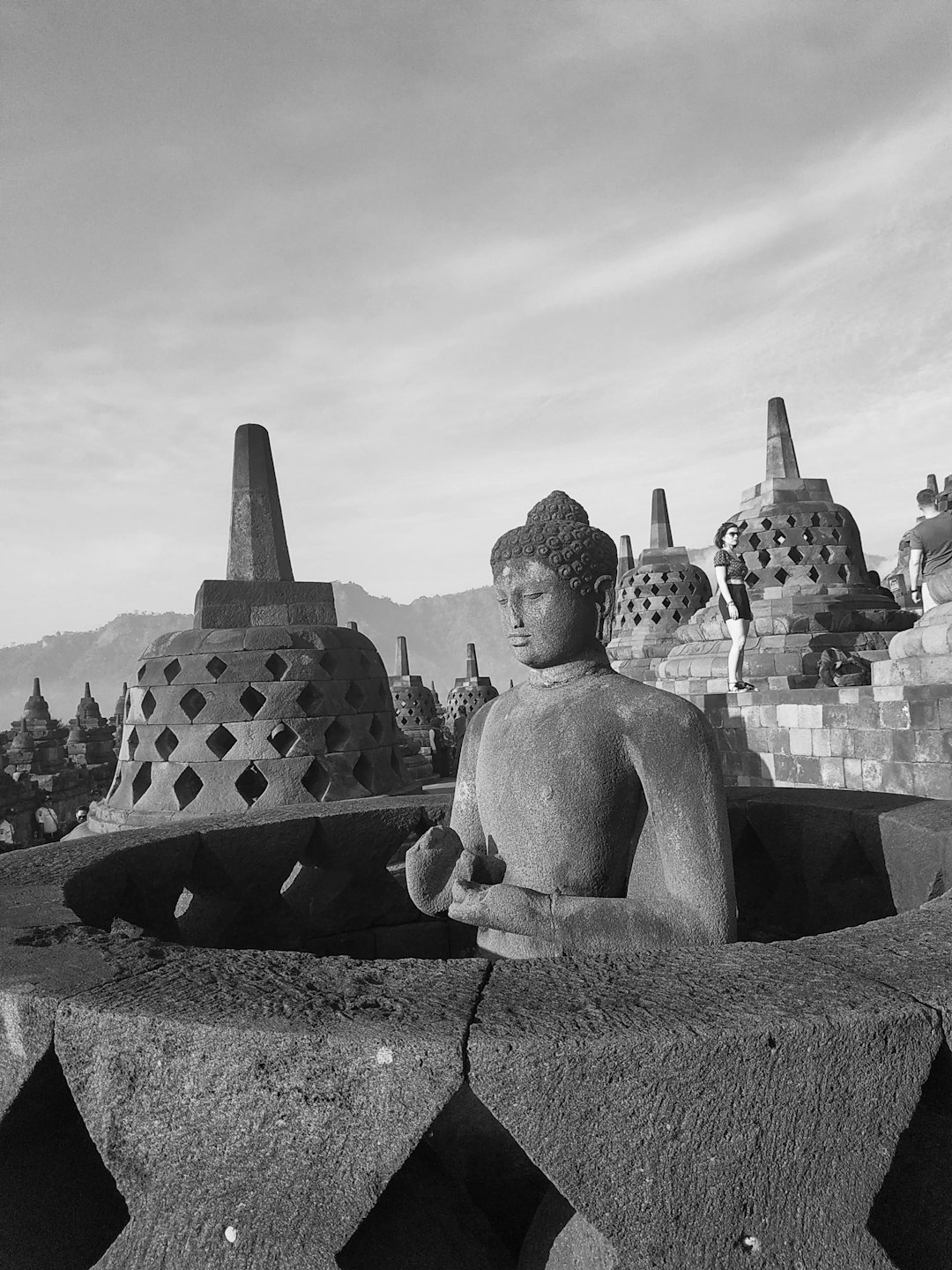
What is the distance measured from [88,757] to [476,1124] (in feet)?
68.0

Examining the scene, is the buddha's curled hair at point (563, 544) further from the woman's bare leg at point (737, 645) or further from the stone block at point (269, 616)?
the woman's bare leg at point (737, 645)

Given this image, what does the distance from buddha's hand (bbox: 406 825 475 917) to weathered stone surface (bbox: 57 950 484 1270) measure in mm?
544

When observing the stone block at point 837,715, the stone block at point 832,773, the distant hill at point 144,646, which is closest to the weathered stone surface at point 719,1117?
the stone block at point 837,715

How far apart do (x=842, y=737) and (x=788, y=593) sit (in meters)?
5.49

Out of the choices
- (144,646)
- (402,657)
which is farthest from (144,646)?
(402,657)

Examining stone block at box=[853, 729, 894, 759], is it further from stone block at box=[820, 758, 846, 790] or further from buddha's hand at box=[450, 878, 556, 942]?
buddha's hand at box=[450, 878, 556, 942]

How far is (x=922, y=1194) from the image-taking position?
116 cm

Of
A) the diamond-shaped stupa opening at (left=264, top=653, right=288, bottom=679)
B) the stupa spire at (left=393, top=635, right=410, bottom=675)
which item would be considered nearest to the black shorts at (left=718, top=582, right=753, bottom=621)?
the diamond-shaped stupa opening at (left=264, top=653, right=288, bottom=679)

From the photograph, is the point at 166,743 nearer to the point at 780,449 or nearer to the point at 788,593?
the point at 788,593

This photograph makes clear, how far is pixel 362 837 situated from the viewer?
2.64 metres

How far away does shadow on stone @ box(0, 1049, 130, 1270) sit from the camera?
1267mm

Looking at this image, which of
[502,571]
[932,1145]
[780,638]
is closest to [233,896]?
[502,571]

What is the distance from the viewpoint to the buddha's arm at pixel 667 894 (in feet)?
5.13

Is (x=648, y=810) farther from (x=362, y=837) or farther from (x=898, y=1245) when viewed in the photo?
(x=362, y=837)
